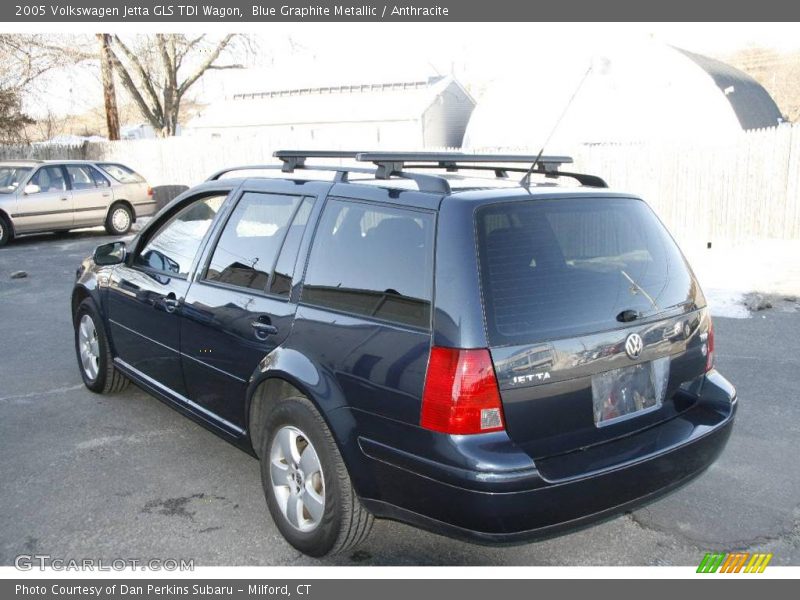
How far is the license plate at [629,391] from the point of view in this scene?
118 inches

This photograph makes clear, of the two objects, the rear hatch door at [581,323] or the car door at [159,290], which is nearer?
the rear hatch door at [581,323]

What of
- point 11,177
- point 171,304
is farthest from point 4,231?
point 171,304

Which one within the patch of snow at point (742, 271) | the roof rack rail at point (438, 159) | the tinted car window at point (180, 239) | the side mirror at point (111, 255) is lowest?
the patch of snow at point (742, 271)

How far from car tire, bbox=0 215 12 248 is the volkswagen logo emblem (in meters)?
15.1

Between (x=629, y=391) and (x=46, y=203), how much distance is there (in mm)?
15128

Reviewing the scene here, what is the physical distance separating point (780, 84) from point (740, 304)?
2096 inches

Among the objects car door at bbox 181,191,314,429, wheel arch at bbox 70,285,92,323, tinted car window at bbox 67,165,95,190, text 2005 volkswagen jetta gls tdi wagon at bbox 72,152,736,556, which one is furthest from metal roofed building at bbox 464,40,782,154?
text 2005 volkswagen jetta gls tdi wagon at bbox 72,152,736,556

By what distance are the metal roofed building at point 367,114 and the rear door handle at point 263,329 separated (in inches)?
1034

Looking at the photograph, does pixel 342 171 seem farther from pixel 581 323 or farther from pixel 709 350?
pixel 709 350

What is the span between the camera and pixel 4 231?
15.1 meters

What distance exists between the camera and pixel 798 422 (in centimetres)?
492

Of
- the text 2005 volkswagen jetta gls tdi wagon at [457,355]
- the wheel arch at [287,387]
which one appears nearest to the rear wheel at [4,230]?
the text 2005 volkswagen jetta gls tdi wagon at [457,355]

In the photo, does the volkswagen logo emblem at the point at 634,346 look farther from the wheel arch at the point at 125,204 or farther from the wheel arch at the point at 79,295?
the wheel arch at the point at 125,204

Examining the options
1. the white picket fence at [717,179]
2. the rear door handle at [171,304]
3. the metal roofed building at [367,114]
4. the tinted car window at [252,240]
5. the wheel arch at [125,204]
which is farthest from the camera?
the metal roofed building at [367,114]
